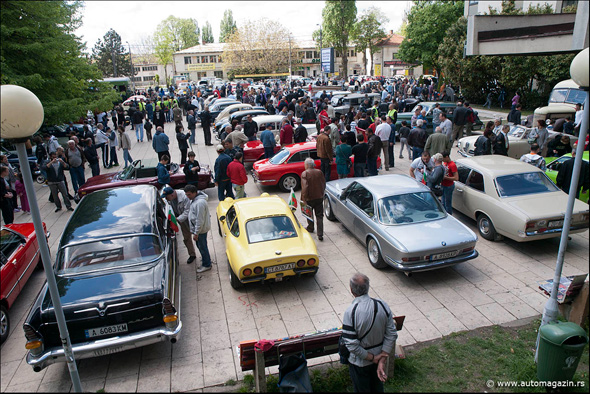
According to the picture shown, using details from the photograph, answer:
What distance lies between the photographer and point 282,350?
471 cm

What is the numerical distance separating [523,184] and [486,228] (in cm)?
122

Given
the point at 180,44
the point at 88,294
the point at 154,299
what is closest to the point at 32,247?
the point at 88,294

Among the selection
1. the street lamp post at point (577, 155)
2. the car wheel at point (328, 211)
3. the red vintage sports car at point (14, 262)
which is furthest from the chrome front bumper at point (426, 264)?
the red vintage sports car at point (14, 262)

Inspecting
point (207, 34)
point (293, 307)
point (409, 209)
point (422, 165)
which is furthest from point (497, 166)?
point (207, 34)

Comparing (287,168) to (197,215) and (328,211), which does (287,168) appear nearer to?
(328,211)

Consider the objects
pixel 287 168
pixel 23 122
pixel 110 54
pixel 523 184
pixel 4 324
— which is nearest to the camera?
pixel 23 122

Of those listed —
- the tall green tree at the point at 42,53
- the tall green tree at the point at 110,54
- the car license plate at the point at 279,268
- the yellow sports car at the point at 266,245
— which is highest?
the tall green tree at the point at 110,54

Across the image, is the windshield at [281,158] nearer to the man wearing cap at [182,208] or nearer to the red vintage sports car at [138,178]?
the red vintage sports car at [138,178]

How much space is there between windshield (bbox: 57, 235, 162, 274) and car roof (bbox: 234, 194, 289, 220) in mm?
1787

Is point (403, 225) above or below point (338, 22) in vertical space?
below

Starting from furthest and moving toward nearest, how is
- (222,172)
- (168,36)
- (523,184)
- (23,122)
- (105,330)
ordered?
1. (168,36)
2. (222,172)
3. (523,184)
4. (105,330)
5. (23,122)

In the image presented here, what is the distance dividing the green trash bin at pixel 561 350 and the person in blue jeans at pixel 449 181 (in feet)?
17.4

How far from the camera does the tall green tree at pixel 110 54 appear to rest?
221ft

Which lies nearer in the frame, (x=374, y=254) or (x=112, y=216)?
(x=112, y=216)
